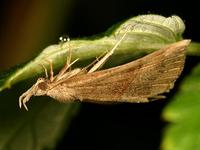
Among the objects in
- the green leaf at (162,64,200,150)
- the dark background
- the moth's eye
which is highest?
the moth's eye

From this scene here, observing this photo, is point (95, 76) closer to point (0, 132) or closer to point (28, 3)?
point (0, 132)

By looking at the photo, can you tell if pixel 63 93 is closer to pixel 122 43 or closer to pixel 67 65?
pixel 67 65

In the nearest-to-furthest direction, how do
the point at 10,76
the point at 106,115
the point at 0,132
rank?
the point at 10,76, the point at 0,132, the point at 106,115

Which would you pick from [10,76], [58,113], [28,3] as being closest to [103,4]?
[28,3]

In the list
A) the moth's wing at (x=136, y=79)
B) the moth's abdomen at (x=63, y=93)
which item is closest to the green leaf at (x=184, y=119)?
the moth's wing at (x=136, y=79)

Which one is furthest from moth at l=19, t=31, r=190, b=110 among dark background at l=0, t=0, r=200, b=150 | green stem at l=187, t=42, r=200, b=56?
dark background at l=0, t=0, r=200, b=150

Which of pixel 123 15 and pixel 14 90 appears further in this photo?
pixel 123 15

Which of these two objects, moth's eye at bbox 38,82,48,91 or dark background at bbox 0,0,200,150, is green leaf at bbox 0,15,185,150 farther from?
dark background at bbox 0,0,200,150

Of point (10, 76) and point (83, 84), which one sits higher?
point (10, 76)
